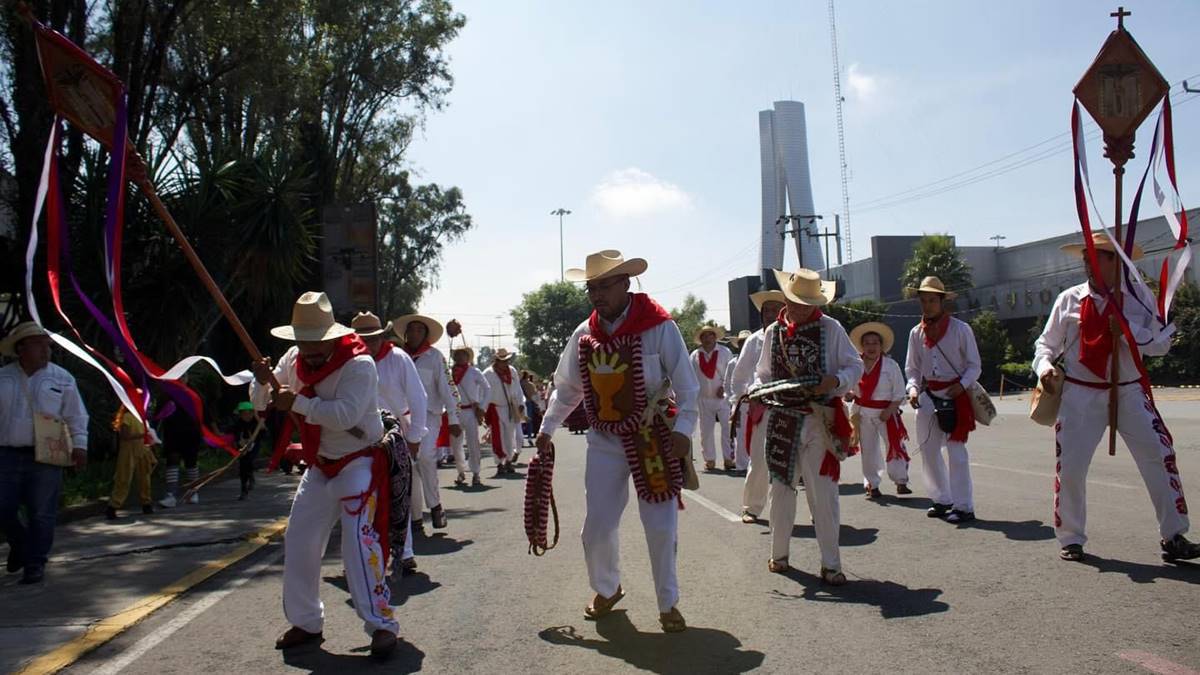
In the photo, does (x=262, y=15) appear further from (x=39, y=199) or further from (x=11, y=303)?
(x=39, y=199)

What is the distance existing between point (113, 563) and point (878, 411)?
24.6 ft

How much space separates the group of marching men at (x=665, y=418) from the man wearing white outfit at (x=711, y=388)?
5.88m

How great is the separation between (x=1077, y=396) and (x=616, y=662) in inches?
147

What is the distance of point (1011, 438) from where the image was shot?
20.1 m

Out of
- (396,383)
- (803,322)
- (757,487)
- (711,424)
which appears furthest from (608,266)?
(711,424)

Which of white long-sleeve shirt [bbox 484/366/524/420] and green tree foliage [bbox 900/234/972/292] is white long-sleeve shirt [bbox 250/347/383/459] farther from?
green tree foliage [bbox 900/234/972/292]

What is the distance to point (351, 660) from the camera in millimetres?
5512

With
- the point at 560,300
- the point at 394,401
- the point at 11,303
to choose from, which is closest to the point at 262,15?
the point at 11,303

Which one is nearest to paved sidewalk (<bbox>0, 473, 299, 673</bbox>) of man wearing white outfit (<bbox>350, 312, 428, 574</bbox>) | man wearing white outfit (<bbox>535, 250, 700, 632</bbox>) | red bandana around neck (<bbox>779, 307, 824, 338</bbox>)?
man wearing white outfit (<bbox>350, 312, 428, 574</bbox>)

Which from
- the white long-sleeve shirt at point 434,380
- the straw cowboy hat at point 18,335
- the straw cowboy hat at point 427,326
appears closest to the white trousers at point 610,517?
the straw cowboy hat at point 18,335

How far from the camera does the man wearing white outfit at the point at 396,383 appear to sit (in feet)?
27.5

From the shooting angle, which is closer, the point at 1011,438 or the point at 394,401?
the point at 394,401

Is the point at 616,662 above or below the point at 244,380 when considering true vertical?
below

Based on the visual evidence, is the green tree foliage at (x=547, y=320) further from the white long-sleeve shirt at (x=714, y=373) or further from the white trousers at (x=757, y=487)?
the white trousers at (x=757, y=487)
